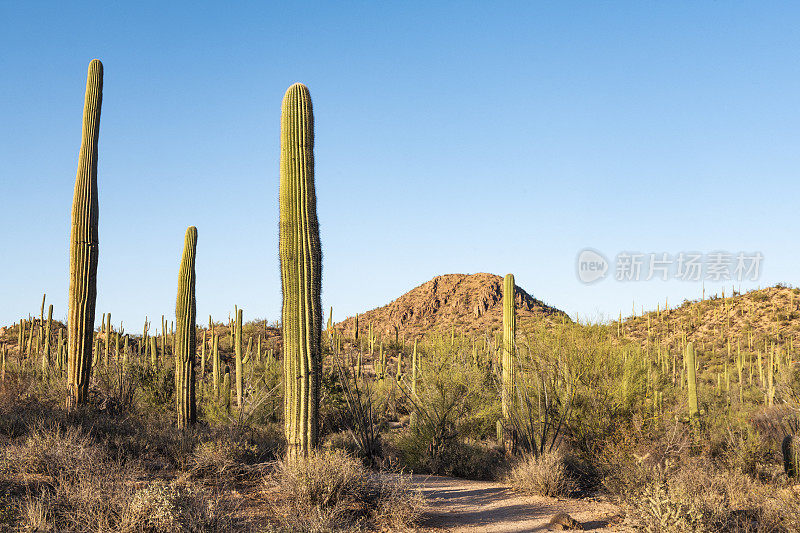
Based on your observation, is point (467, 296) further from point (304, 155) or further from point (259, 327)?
point (304, 155)

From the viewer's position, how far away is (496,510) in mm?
10500

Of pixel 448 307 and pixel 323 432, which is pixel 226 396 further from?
pixel 448 307

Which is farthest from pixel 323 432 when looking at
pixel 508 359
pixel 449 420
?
pixel 508 359

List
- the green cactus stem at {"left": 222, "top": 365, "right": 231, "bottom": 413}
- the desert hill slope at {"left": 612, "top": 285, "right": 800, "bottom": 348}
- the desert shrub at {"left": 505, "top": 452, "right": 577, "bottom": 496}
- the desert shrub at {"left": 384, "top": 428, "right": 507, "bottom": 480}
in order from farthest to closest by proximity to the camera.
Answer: the desert hill slope at {"left": 612, "top": 285, "right": 800, "bottom": 348} < the green cactus stem at {"left": 222, "top": 365, "right": 231, "bottom": 413} < the desert shrub at {"left": 384, "top": 428, "right": 507, "bottom": 480} < the desert shrub at {"left": 505, "top": 452, "right": 577, "bottom": 496}

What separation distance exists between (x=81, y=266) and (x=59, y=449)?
15.1 feet

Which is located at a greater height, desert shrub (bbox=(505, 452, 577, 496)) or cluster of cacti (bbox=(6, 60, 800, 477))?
cluster of cacti (bbox=(6, 60, 800, 477))

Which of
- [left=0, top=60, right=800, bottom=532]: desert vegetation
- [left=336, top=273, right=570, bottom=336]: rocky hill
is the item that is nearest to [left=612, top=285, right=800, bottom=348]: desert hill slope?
[left=336, top=273, right=570, bottom=336]: rocky hill

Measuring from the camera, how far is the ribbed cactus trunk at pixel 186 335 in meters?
13.7

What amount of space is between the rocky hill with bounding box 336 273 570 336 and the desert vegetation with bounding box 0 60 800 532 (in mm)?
29984

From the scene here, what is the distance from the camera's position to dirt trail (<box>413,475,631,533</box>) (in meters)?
9.50

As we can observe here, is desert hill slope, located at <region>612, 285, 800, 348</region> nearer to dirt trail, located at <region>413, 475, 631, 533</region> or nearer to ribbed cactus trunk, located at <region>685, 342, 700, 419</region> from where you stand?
ribbed cactus trunk, located at <region>685, 342, 700, 419</region>

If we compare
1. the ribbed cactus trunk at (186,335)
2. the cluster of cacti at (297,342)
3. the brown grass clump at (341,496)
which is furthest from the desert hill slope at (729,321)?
the brown grass clump at (341,496)

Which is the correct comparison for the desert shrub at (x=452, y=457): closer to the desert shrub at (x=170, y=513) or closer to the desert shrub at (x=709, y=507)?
the desert shrub at (x=709, y=507)

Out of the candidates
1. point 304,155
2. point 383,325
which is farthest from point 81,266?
point 383,325
